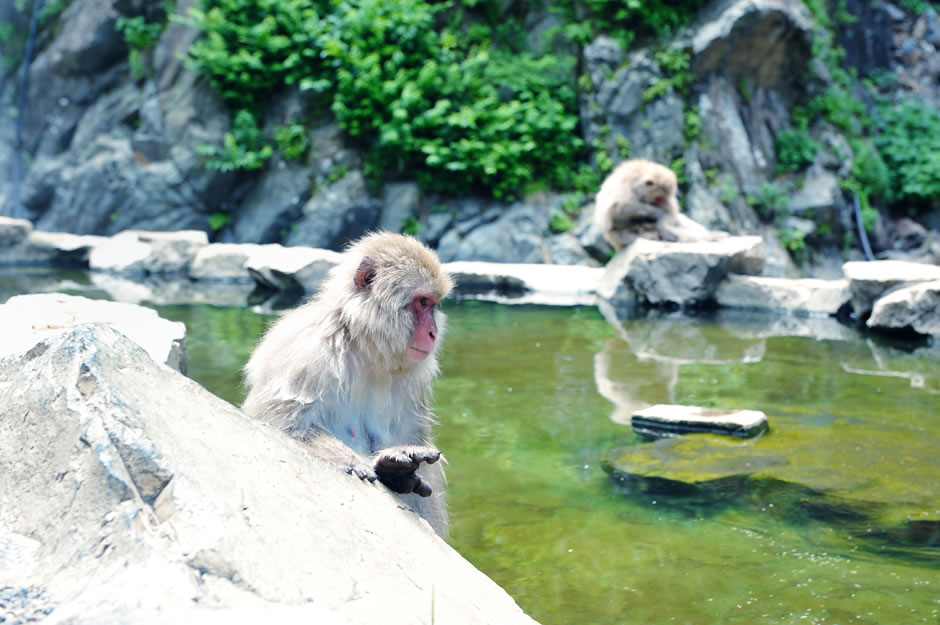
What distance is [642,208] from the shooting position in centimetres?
1055

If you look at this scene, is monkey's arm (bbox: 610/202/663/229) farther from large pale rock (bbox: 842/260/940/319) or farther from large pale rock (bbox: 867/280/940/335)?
large pale rock (bbox: 867/280/940/335)

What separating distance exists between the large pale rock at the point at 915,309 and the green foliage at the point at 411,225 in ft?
24.0

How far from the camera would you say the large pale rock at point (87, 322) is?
423 centimetres

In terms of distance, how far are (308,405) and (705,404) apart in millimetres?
4076

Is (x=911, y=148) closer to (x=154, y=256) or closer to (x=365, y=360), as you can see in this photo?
(x=154, y=256)

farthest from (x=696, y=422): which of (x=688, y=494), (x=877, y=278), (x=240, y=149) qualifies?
(x=240, y=149)

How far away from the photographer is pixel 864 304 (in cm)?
915

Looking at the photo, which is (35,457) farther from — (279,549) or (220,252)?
(220,252)

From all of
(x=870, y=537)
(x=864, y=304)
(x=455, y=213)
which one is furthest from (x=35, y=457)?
(x=455, y=213)

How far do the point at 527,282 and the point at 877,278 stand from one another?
4162 mm

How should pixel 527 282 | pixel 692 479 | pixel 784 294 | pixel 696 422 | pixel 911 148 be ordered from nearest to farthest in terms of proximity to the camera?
pixel 692 479, pixel 696 422, pixel 784 294, pixel 527 282, pixel 911 148

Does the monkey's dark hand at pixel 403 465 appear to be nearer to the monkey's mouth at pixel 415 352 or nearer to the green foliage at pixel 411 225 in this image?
the monkey's mouth at pixel 415 352

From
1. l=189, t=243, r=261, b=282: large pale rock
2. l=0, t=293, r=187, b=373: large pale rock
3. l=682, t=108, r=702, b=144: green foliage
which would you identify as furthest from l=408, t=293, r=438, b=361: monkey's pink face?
l=682, t=108, r=702, b=144: green foliage

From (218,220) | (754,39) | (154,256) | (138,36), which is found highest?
(754,39)
